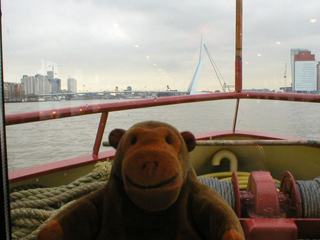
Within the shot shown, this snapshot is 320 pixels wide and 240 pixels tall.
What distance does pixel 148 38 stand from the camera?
130 cm

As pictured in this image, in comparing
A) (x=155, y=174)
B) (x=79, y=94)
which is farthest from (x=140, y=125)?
(x=79, y=94)

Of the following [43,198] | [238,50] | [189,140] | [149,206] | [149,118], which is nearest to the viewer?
[149,206]

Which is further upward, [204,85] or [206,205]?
[204,85]

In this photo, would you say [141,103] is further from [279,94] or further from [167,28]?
[279,94]

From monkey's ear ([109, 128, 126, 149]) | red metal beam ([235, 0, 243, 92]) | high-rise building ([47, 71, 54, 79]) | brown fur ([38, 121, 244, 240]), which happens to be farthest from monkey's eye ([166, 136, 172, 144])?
red metal beam ([235, 0, 243, 92])

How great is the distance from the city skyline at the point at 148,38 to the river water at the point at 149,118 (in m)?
0.17

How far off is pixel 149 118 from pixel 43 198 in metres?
0.67

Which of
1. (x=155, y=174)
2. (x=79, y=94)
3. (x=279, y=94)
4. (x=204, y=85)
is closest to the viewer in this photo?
(x=155, y=174)

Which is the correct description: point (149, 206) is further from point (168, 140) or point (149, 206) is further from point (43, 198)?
point (43, 198)

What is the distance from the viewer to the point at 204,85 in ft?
4.67

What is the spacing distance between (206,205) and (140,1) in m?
0.94

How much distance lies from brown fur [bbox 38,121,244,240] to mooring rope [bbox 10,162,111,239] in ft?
0.74

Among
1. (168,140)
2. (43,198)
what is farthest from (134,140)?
(43,198)

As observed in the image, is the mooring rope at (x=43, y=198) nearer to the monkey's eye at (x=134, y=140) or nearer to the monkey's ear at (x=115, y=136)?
the monkey's ear at (x=115, y=136)
